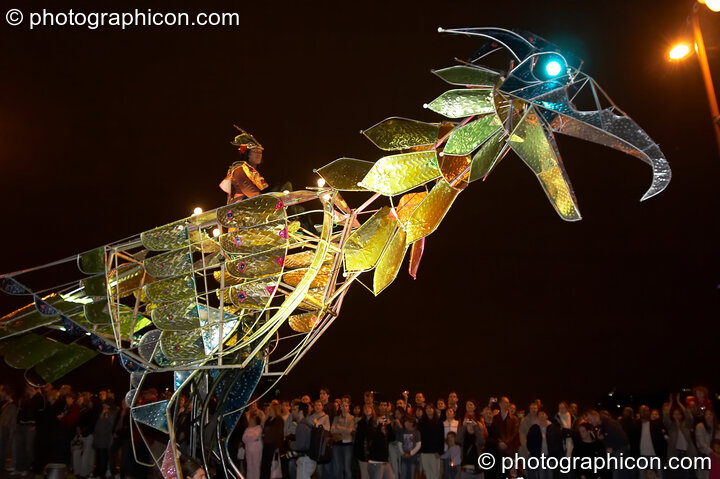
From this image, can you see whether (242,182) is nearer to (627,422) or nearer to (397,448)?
(397,448)

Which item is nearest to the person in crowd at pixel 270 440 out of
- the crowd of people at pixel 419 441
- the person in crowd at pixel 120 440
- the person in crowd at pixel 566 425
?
the crowd of people at pixel 419 441

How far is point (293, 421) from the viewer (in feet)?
28.4

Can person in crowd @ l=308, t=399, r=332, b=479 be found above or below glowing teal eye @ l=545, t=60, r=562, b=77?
below

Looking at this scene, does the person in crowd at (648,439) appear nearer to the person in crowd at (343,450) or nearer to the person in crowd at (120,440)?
the person in crowd at (343,450)

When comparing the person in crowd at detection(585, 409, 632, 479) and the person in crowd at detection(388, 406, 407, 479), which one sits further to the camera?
the person in crowd at detection(388, 406, 407, 479)

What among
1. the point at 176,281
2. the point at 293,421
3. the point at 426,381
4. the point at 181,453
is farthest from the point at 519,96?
the point at 426,381

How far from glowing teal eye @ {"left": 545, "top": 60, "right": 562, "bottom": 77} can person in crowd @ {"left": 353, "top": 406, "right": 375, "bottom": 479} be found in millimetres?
6120

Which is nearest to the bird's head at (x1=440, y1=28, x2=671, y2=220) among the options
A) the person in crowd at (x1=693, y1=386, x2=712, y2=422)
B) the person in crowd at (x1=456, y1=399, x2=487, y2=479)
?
the person in crowd at (x1=456, y1=399, x2=487, y2=479)

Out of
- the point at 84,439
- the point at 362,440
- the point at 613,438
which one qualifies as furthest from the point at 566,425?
the point at 84,439

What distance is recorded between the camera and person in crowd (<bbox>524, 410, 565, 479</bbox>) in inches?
311

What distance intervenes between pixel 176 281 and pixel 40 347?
139 cm

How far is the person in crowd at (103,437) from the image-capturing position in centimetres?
869

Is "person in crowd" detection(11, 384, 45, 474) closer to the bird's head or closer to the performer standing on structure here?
the performer standing on structure

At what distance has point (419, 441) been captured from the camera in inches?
323
